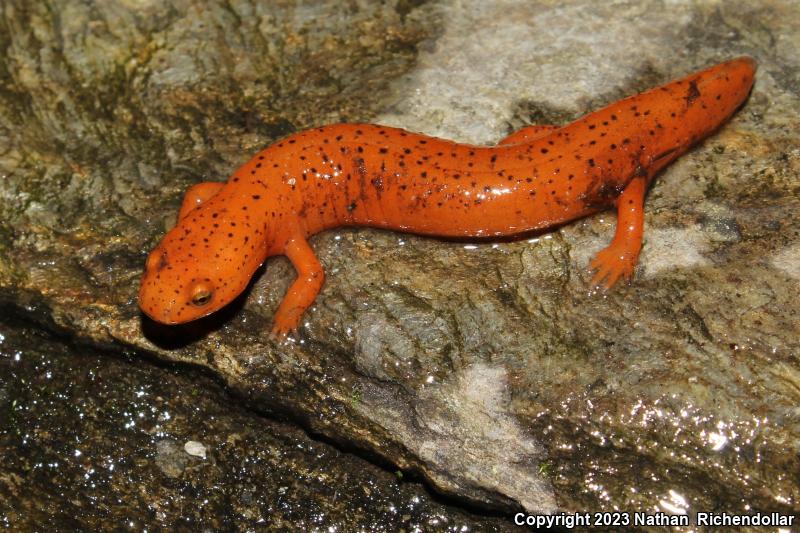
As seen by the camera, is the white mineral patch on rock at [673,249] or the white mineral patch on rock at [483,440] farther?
the white mineral patch on rock at [673,249]

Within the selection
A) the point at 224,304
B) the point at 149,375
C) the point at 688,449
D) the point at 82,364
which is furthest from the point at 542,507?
the point at 82,364

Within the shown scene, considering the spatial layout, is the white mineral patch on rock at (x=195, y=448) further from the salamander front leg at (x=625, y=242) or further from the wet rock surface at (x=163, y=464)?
the salamander front leg at (x=625, y=242)

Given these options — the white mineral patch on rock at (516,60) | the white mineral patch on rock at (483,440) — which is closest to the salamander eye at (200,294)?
the white mineral patch on rock at (483,440)

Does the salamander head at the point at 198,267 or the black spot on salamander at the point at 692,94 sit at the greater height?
the black spot on salamander at the point at 692,94

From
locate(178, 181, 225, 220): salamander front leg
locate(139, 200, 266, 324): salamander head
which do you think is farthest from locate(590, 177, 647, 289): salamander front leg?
locate(178, 181, 225, 220): salamander front leg

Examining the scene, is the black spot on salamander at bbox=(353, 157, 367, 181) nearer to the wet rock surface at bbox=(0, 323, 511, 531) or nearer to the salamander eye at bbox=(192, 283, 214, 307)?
the salamander eye at bbox=(192, 283, 214, 307)

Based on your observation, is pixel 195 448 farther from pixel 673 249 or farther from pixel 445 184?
pixel 673 249

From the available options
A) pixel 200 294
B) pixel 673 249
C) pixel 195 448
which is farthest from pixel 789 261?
pixel 195 448

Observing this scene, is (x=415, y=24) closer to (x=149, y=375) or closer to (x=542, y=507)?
(x=149, y=375)
